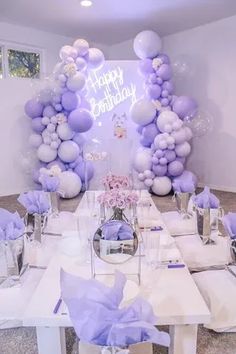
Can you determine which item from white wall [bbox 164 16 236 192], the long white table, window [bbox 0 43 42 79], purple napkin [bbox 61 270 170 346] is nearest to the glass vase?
the long white table

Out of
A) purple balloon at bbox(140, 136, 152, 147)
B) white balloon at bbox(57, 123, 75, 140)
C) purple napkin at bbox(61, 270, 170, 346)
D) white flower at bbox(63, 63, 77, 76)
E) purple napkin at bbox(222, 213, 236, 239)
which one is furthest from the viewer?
purple balloon at bbox(140, 136, 152, 147)

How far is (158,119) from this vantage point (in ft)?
13.9

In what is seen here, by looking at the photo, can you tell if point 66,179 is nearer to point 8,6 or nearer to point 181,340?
point 8,6

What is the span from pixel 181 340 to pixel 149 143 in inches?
139

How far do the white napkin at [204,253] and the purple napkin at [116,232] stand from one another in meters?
0.51

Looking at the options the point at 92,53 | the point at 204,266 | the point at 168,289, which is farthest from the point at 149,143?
the point at 168,289

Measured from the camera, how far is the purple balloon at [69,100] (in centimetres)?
411

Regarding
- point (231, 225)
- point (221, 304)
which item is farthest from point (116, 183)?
point (221, 304)

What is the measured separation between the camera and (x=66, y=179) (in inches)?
167

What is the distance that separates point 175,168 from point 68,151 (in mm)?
1505

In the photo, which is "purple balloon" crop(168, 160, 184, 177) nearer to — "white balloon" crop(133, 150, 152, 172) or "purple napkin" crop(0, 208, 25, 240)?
"white balloon" crop(133, 150, 152, 172)

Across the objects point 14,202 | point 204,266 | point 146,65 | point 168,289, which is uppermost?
point 146,65

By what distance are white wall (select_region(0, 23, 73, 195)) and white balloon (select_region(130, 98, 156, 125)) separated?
1.59m

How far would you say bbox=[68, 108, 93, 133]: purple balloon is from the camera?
4.12m
